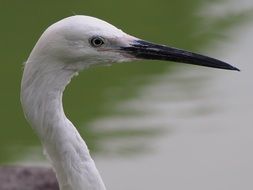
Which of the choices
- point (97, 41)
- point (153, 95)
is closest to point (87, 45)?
point (97, 41)

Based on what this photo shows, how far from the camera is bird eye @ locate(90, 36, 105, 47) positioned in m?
1.81

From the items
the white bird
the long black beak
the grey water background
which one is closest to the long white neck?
the white bird

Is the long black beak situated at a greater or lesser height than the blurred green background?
greater

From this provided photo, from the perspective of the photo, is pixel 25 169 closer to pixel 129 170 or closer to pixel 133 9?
pixel 129 170

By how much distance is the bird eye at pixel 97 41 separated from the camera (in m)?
1.81

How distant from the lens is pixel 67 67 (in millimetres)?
1824

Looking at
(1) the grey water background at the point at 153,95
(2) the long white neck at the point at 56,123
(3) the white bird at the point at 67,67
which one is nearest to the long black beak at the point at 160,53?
(3) the white bird at the point at 67,67

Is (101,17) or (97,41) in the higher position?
(97,41)

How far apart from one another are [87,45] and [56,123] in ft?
0.68

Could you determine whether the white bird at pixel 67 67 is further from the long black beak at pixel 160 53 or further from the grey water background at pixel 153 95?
the grey water background at pixel 153 95

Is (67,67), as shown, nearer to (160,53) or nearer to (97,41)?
(97,41)

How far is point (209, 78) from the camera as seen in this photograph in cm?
412

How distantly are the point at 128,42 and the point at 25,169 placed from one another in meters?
1.33

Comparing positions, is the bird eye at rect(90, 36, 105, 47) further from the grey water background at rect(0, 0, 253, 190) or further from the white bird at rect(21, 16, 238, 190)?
the grey water background at rect(0, 0, 253, 190)
